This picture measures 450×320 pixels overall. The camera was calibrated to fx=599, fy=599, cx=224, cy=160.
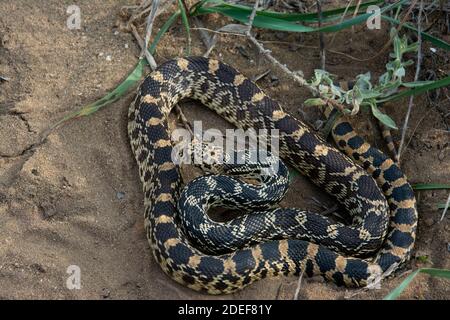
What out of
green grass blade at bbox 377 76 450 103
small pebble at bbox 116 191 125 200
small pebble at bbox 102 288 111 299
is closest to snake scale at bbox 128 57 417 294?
small pebble at bbox 116 191 125 200

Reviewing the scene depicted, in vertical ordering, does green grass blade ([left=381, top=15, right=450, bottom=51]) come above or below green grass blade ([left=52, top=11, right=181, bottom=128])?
above

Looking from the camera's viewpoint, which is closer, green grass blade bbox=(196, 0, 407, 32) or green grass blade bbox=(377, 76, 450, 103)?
green grass blade bbox=(377, 76, 450, 103)

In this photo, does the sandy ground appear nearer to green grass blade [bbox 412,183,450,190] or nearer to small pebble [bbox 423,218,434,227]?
small pebble [bbox 423,218,434,227]

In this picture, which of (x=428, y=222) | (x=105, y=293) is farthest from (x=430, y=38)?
(x=105, y=293)

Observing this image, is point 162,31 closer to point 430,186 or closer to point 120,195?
point 120,195

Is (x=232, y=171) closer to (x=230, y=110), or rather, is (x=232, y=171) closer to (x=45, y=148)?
(x=230, y=110)

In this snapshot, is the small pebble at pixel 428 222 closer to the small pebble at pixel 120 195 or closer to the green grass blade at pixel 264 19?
the green grass blade at pixel 264 19
